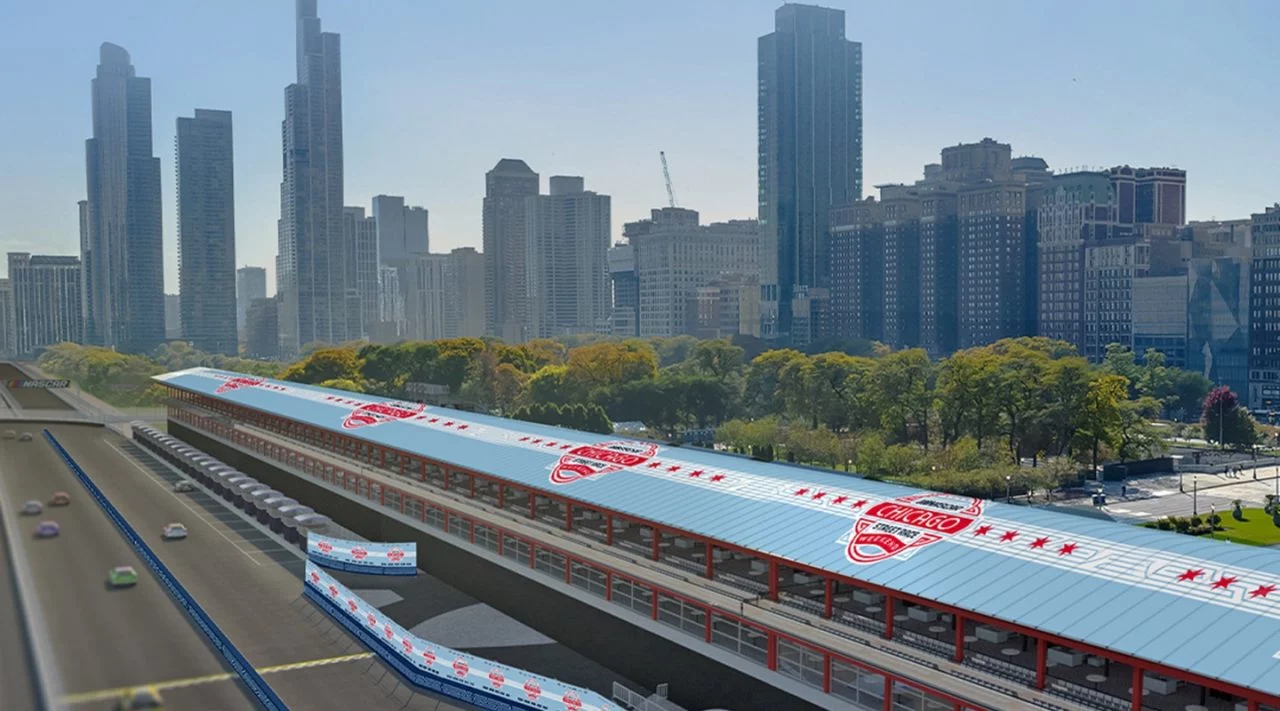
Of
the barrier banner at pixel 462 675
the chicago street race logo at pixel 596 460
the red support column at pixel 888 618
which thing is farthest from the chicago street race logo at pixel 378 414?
the red support column at pixel 888 618

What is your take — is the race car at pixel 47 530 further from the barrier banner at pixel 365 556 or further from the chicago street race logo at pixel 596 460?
the chicago street race logo at pixel 596 460

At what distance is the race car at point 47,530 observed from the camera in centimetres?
5022

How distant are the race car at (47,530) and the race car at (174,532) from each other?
19.7 feet

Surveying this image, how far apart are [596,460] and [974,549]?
16.3 meters

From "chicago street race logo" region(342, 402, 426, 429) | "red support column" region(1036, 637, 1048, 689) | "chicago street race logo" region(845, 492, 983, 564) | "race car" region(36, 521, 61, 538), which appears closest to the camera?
"red support column" region(1036, 637, 1048, 689)

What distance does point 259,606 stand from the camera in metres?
37.7

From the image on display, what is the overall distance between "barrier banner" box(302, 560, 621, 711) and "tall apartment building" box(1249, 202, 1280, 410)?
129819mm

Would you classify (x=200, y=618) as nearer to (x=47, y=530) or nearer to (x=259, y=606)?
(x=259, y=606)

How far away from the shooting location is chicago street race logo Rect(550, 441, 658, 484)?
36.2m

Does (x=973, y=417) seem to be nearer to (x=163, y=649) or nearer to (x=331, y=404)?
(x=331, y=404)

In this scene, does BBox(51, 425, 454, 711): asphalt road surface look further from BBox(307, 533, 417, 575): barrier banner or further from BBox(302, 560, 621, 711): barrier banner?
BBox(307, 533, 417, 575): barrier banner

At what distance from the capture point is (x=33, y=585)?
40.0 metres

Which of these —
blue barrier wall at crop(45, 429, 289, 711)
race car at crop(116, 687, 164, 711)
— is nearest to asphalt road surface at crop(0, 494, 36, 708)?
race car at crop(116, 687, 164, 711)

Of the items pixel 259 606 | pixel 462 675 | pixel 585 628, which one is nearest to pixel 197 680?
pixel 462 675
